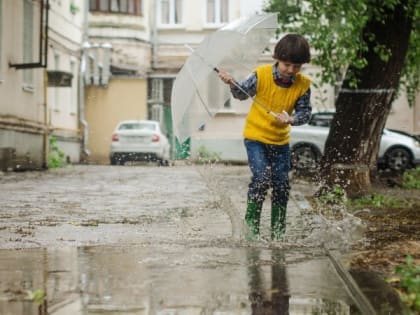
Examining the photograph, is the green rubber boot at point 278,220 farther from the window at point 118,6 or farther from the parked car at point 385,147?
the window at point 118,6

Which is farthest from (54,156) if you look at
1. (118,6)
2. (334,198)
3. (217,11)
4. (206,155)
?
(334,198)

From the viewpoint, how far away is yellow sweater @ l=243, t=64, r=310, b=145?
7.87 metres

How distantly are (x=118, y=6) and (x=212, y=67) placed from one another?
1317 inches

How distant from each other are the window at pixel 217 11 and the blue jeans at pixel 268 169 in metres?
34.3

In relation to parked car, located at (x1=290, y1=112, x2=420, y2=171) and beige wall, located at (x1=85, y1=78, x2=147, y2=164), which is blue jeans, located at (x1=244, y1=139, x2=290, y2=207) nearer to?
parked car, located at (x1=290, y1=112, x2=420, y2=171)

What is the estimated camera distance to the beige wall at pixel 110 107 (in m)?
40.3

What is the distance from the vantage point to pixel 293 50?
7.62 meters

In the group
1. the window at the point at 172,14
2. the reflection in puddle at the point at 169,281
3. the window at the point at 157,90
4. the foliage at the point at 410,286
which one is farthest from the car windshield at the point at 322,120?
the foliage at the point at 410,286

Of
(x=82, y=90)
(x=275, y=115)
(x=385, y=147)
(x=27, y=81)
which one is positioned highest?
(x=27, y=81)

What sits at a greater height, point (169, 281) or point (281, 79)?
point (281, 79)

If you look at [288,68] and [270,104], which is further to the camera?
[270,104]

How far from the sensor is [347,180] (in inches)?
559

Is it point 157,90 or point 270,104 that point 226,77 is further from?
point 157,90

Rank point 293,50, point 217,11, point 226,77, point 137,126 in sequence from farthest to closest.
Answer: point 217,11, point 137,126, point 226,77, point 293,50
